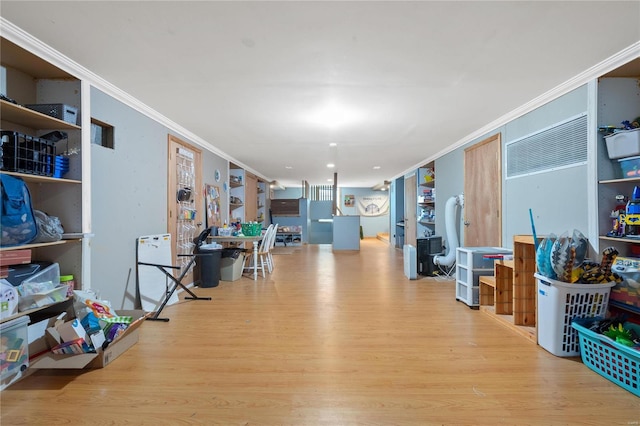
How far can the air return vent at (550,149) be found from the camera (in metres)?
2.44

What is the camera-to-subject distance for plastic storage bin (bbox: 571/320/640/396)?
163cm

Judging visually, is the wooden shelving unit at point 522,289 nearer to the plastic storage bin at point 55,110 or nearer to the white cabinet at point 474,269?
the white cabinet at point 474,269

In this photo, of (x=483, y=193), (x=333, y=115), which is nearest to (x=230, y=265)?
(x=333, y=115)

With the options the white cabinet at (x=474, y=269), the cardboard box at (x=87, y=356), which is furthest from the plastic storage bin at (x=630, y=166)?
the cardboard box at (x=87, y=356)

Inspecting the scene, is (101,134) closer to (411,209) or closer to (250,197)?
(250,197)

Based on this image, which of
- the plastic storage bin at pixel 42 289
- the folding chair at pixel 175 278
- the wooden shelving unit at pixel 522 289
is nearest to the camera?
the plastic storage bin at pixel 42 289

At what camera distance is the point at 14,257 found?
1793 mm

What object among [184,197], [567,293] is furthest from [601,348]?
[184,197]

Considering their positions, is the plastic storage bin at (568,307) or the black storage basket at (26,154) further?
the plastic storage bin at (568,307)

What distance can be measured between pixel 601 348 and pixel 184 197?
4606 millimetres

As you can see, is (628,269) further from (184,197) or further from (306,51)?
(184,197)

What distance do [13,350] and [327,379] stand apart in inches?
81.7

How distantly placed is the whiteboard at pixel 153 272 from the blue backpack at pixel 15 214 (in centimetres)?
123

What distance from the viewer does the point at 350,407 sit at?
5.14ft
